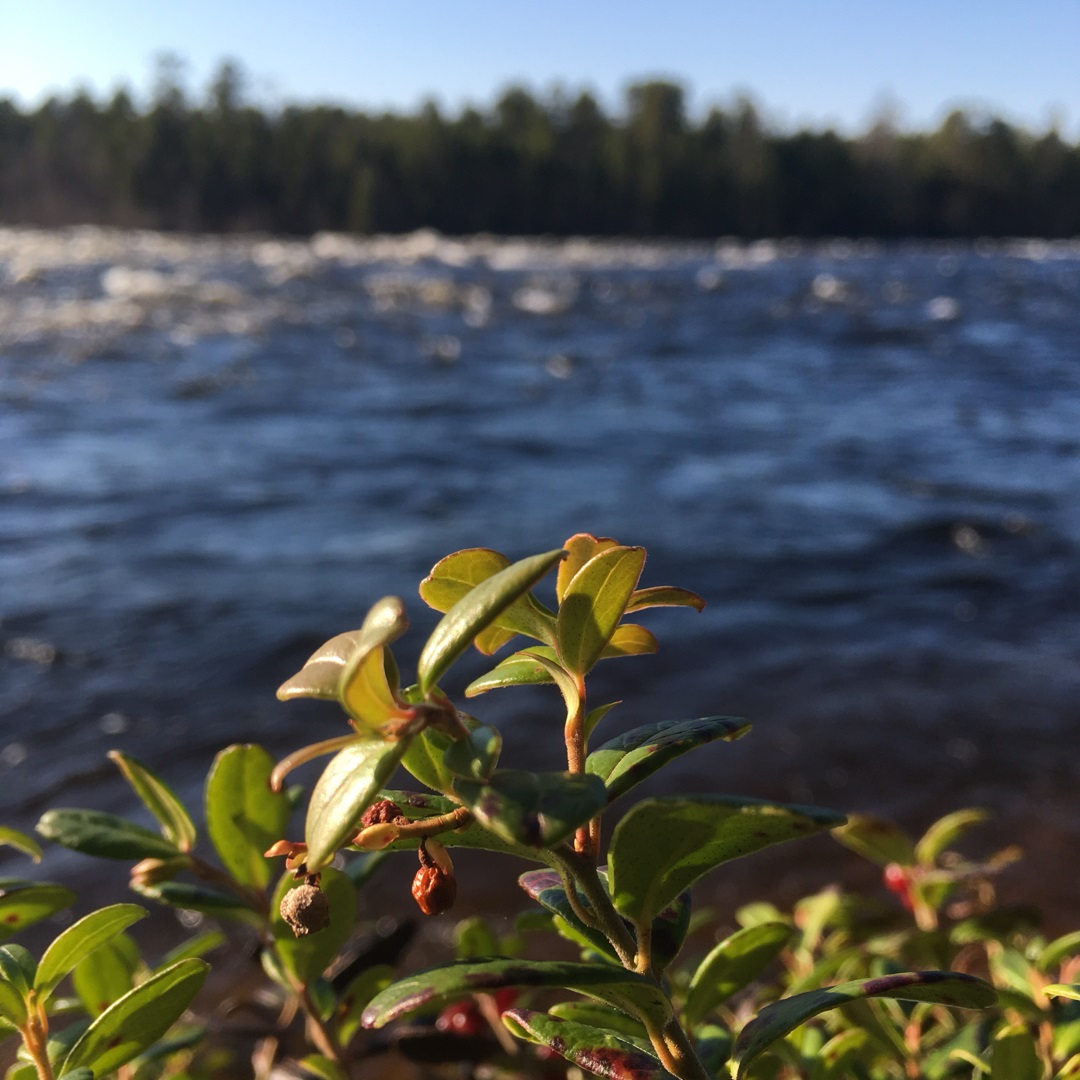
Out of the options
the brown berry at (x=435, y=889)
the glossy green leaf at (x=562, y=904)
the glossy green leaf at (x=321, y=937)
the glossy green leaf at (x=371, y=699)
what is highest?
the glossy green leaf at (x=371, y=699)

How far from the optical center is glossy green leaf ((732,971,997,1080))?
17.0 inches

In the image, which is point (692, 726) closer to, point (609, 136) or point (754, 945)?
point (754, 945)

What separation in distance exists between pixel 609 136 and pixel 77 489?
3688 centimetres

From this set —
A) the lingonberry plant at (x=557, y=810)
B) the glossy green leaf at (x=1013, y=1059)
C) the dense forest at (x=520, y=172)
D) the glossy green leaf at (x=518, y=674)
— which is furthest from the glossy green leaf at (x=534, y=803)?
the dense forest at (x=520, y=172)

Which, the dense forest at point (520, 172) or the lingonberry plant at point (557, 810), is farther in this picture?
the dense forest at point (520, 172)

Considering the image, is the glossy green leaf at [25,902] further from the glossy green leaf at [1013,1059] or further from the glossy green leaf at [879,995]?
the glossy green leaf at [1013,1059]

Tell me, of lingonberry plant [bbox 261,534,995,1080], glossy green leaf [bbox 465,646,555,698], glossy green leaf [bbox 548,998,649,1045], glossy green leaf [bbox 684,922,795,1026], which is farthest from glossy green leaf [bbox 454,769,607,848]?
glossy green leaf [bbox 684,922,795,1026]

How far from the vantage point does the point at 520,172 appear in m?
36.0

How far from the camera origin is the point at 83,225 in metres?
31.9

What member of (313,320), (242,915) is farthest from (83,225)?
(242,915)

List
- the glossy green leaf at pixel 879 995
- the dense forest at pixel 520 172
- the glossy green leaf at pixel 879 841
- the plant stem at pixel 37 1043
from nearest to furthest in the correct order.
A: the glossy green leaf at pixel 879 995 → the plant stem at pixel 37 1043 → the glossy green leaf at pixel 879 841 → the dense forest at pixel 520 172

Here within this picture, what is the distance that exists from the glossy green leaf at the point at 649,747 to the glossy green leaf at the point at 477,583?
Result: 61mm

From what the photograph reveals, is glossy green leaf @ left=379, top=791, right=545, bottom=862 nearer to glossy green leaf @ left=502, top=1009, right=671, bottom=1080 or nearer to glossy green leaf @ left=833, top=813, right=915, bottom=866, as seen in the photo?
glossy green leaf @ left=502, top=1009, right=671, bottom=1080

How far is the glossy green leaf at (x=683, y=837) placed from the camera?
1.20ft
